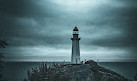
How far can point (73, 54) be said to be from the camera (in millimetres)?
27969

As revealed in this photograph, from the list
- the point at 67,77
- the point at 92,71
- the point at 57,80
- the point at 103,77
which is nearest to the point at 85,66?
the point at 92,71

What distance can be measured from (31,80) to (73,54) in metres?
11.0

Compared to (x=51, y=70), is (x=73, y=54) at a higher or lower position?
higher

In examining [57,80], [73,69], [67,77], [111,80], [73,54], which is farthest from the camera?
[73,54]

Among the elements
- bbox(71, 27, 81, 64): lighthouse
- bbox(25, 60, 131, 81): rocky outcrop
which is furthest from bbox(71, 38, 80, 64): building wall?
bbox(25, 60, 131, 81): rocky outcrop

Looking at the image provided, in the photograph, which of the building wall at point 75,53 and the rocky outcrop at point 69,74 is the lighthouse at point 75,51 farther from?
the rocky outcrop at point 69,74

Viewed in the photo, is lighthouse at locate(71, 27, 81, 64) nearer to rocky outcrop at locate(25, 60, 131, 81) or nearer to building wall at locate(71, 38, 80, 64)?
building wall at locate(71, 38, 80, 64)

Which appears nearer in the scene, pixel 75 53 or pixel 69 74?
pixel 69 74

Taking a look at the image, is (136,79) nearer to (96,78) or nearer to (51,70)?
(96,78)

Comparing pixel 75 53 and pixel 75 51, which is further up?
pixel 75 51

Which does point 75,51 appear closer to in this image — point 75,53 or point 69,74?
point 75,53

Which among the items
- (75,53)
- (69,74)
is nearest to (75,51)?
(75,53)

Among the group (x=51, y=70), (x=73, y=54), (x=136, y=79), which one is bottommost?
(x=136, y=79)

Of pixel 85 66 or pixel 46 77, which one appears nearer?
pixel 46 77
